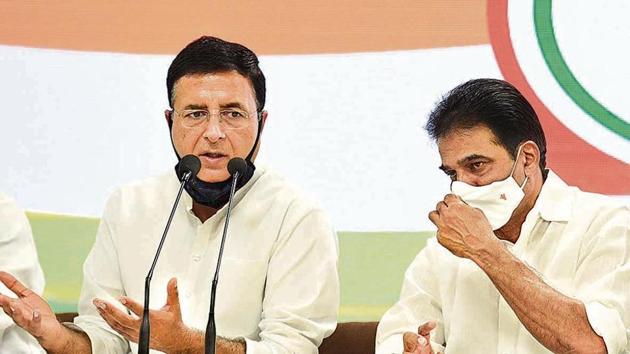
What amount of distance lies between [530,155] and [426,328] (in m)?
0.63

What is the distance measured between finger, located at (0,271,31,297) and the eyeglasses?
0.72m

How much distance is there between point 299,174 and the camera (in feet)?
14.0

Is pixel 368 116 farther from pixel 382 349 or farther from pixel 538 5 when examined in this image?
pixel 382 349

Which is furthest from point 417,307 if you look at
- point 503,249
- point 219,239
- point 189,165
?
point 189,165

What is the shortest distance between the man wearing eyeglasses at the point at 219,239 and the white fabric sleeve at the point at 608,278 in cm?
78

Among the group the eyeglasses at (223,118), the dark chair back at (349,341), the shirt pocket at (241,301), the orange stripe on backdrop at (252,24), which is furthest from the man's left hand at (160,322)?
the orange stripe on backdrop at (252,24)

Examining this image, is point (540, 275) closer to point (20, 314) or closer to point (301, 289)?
point (301, 289)

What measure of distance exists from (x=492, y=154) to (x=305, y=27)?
45.1 inches

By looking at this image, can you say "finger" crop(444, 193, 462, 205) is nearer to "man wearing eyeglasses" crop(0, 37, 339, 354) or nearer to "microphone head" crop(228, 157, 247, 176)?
"man wearing eyeglasses" crop(0, 37, 339, 354)

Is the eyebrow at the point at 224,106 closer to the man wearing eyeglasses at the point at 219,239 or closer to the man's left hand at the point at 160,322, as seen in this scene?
the man wearing eyeglasses at the point at 219,239

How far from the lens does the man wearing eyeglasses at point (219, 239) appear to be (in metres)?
3.57

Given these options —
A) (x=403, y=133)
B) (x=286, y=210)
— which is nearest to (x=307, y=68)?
(x=403, y=133)

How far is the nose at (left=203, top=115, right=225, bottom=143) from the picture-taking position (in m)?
3.63

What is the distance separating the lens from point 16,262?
3650 millimetres
